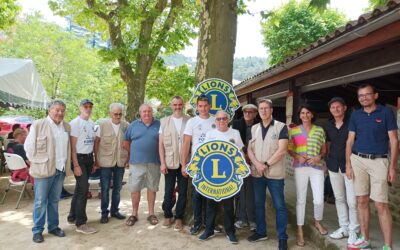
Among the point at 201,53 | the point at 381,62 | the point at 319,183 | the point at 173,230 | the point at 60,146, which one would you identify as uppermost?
the point at 201,53

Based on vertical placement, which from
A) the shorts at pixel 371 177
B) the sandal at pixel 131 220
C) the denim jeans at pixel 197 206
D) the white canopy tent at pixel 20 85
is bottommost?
the sandal at pixel 131 220

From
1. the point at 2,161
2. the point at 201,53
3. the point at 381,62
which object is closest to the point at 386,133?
the point at 381,62

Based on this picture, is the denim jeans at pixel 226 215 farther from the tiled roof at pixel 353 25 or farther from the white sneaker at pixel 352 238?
the tiled roof at pixel 353 25

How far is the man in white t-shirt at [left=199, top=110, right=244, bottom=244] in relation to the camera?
12.7 ft

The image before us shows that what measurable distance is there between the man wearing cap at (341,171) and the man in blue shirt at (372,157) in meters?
0.19

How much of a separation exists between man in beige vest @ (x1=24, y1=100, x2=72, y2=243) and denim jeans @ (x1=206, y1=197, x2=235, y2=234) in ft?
6.32

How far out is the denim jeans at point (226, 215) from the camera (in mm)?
3957

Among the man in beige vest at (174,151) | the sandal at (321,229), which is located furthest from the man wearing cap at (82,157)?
the sandal at (321,229)

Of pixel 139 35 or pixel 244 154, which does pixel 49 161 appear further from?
pixel 139 35

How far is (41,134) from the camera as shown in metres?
3.98

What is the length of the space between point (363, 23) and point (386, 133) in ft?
3.64

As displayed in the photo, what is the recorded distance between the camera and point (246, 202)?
459 cm

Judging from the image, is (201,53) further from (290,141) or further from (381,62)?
(381,62)

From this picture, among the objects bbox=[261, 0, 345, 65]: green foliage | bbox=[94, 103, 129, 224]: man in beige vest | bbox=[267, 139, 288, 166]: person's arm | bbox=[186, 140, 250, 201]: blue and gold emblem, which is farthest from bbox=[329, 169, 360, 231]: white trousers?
bbox=[261, 0, 345, 65]: green foliage
